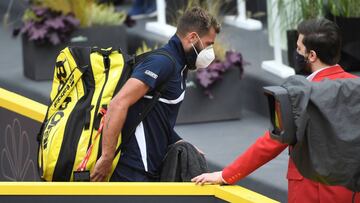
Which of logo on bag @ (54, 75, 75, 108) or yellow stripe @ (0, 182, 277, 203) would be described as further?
logo on bag @ (54, 75, 75, 108)

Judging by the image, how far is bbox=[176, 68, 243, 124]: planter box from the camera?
9.37m

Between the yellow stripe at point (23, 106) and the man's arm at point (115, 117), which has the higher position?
the man's arm at point (115, 117)

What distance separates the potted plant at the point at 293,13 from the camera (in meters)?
8.95

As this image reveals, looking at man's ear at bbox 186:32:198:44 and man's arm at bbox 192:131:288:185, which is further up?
man's ear at bbox 186:32:198:44

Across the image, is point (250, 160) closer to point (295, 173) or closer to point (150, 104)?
point (295, 173)

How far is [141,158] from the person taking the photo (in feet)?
18.5

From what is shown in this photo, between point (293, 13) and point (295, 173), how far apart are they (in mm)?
4481

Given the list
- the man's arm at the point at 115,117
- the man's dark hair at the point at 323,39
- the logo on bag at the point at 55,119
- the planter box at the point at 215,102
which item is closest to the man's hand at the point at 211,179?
the man's arm at the point at 115,117

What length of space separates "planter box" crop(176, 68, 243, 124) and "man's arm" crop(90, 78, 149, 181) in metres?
3.86

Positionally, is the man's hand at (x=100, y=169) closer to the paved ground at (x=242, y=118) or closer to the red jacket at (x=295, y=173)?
the red jacket at (x=295, y=173)

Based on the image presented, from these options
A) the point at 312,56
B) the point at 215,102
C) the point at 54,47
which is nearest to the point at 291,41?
the point at 215,102

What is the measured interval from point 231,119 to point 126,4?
4.26 m

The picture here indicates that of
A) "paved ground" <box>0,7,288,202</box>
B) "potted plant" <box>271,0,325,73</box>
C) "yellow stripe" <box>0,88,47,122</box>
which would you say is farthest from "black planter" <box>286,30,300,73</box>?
"yellow stripe" <box>0,88,47,122</box>

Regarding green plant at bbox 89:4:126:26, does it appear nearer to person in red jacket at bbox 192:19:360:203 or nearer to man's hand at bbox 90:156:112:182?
man's hand at bbox 90:156:112:182
